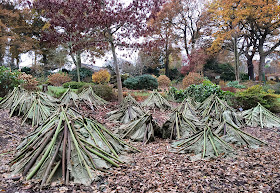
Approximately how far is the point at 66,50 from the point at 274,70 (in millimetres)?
41553

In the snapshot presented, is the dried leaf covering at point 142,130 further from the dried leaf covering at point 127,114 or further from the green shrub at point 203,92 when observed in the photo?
the green shrub at point 203,92

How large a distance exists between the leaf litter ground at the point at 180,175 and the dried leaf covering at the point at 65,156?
0.33 ft

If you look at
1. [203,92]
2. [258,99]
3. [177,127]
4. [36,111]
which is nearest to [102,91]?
[36,111]

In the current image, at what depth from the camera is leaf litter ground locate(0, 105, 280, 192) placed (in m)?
2.17

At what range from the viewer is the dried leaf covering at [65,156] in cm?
220

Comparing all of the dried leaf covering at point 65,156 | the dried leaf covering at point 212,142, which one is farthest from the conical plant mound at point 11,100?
the dried leaf covering at point 212,142

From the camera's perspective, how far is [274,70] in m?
42.8

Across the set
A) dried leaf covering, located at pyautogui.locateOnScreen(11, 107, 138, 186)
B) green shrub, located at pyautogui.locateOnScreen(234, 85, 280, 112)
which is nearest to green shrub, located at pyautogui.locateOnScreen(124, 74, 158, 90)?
green shrub, located at pyautogui.locateOnScreen(234, 85, 280, 112)

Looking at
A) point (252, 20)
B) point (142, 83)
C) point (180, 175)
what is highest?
point (252, 20)

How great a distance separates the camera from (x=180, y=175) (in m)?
2.59

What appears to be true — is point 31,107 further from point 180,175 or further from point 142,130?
point 180,175

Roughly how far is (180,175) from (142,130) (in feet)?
5.81

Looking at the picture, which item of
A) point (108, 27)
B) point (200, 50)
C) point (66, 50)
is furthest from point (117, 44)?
point (200, 50)

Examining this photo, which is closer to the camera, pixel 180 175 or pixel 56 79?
pixel 180 175
